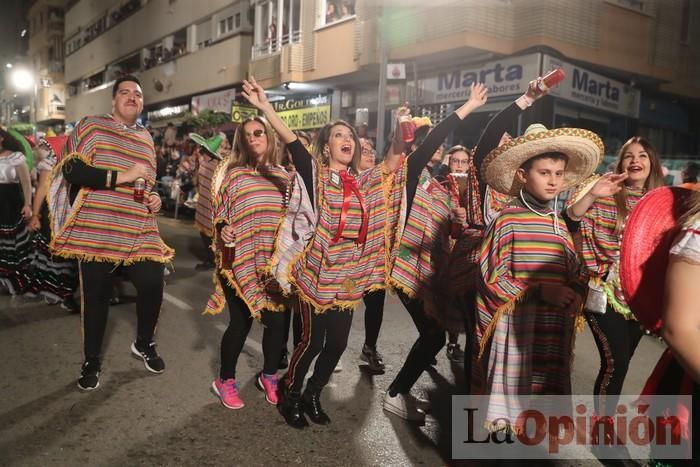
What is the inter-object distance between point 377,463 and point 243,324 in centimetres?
126

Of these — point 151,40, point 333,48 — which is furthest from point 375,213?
point 151,40

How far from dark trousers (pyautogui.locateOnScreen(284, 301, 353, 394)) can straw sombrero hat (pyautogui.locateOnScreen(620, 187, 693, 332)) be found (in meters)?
2.00

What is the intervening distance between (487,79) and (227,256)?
11.2 meters

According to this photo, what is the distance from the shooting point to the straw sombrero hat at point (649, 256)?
1.51m

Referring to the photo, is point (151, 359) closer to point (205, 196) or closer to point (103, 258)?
point (103, 258)

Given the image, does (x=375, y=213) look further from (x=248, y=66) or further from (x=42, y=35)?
(x=42, y=35)

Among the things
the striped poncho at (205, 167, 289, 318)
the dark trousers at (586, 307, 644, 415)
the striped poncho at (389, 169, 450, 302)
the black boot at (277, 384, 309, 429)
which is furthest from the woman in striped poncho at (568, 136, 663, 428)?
the striped poncho at (205, 167, 289, 318)

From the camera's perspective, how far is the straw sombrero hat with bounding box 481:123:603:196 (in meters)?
2.71

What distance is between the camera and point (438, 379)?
4508 mm

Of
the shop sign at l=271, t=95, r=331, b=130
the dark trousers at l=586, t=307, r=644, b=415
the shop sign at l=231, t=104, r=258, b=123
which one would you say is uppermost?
the shop sign at l=271, t=95, r=331, b=130

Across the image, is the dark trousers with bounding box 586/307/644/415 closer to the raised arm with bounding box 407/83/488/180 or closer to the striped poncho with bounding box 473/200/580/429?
the striped poncho with bounding box 473/200/580/429

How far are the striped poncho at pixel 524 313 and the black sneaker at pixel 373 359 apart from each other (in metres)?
1.97

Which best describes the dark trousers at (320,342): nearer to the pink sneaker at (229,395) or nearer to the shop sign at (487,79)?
the pink sneaker at (229,395)

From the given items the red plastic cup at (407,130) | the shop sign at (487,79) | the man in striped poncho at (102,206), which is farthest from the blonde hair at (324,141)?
the shop sign at (487,79)
